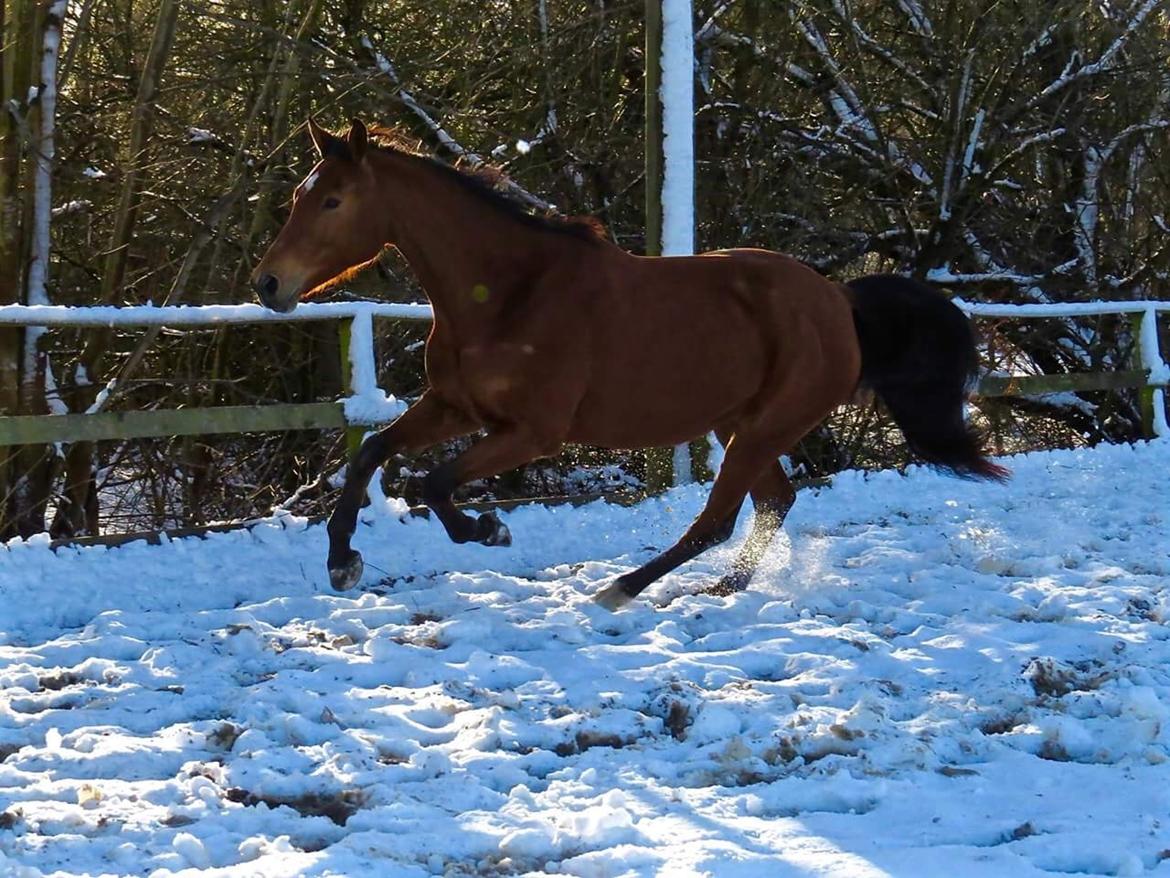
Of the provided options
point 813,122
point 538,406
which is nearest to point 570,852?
point 538,406

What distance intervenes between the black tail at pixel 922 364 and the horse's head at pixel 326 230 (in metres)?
2.30

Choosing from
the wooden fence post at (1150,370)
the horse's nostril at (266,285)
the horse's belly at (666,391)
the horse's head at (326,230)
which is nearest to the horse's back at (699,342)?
the horse's belly at (666,391)

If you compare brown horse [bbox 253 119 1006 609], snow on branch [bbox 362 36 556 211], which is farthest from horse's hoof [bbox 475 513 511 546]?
snow on branch [bbox 362 36 556 211]

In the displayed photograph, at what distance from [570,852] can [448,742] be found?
0.74 meters

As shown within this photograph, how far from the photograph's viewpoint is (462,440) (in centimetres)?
958

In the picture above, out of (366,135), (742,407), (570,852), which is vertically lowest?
(570,852)

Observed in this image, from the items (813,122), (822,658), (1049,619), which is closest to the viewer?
(822,658)

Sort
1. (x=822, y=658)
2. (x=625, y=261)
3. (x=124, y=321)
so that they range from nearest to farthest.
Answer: (x=822, y=658) < (x=625, y=261) < (x=124, y=321)

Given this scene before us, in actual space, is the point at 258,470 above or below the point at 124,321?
below

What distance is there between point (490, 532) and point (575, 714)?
66.0 inches

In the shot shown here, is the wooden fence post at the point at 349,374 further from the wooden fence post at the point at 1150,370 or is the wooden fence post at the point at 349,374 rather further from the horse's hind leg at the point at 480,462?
the wooden fence post at the point at 1150,370

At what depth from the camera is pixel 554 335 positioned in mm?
4949

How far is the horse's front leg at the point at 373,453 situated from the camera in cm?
494

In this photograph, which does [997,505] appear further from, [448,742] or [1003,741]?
[448,742]
